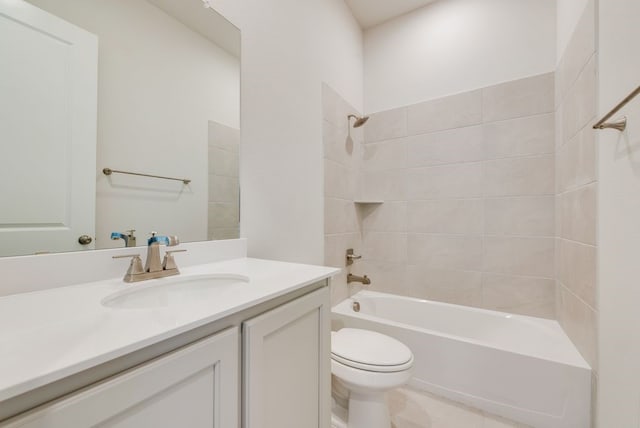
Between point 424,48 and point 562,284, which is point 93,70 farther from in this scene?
point 562,284

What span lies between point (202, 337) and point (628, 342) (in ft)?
4.23

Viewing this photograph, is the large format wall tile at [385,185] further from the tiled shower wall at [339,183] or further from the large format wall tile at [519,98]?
the large format wall tile at [519,98]

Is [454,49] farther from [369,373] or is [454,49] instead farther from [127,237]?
[127,237]

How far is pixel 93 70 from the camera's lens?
85cm

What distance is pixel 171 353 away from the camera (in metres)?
0.50

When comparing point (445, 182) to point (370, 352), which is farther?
point (445, 182)

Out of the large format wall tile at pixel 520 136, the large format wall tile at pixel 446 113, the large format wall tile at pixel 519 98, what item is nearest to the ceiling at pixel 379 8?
the large format wall tile at pixel 446 113

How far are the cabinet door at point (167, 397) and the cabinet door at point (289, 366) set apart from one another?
5 cm

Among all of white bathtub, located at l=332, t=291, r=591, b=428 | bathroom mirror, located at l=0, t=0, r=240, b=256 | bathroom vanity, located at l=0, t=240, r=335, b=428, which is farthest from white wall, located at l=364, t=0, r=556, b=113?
bathroom vanity, located at l=0, t=240, r=335, b=428

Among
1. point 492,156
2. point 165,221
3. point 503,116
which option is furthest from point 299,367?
point 503,116

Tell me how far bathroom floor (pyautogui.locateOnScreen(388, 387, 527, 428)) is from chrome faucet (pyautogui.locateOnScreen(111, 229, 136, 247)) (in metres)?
1.51

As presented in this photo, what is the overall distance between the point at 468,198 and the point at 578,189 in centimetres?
69

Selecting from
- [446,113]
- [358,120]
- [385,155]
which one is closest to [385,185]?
[385,155]

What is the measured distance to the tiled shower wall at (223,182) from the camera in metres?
1.19
